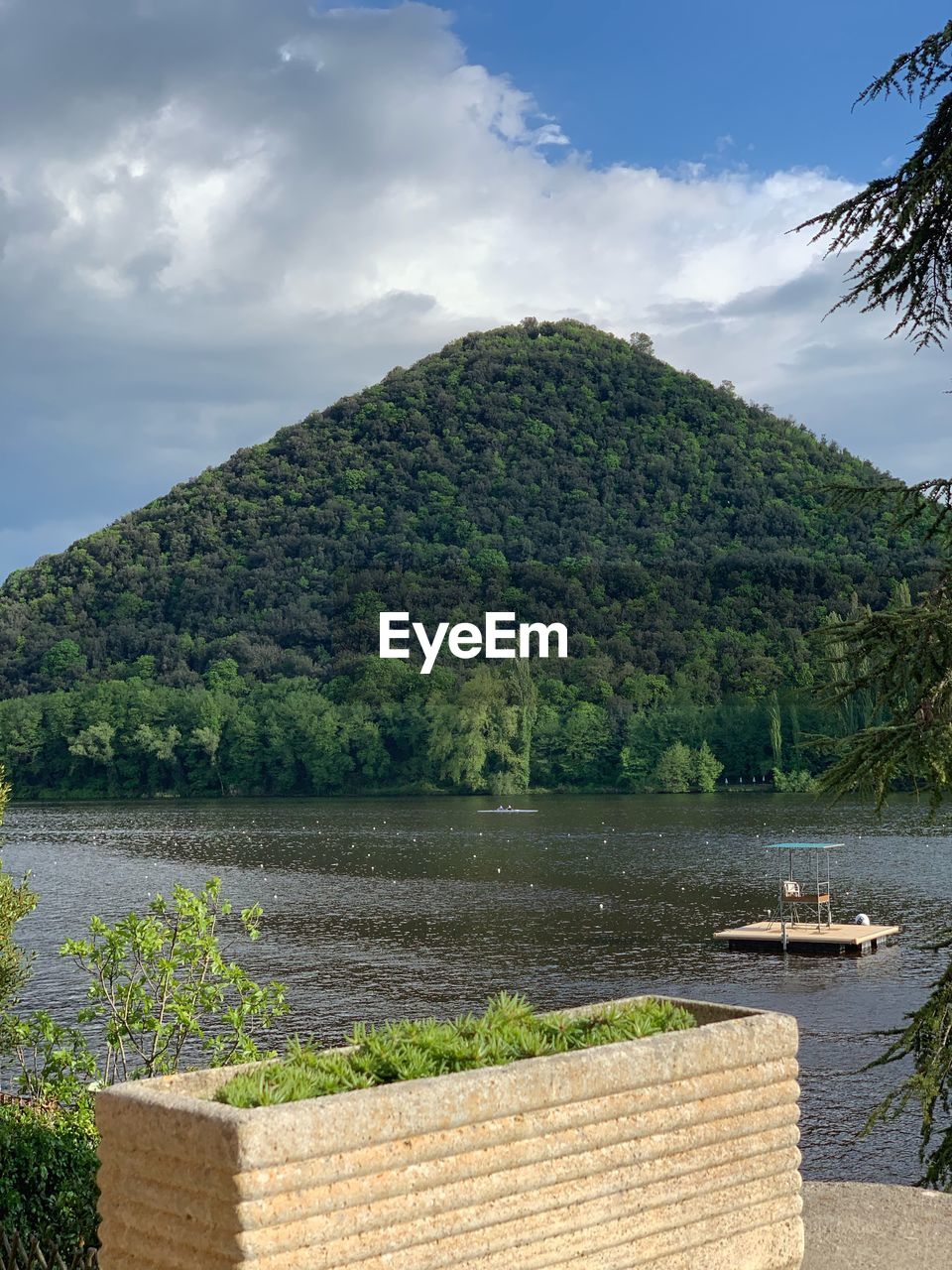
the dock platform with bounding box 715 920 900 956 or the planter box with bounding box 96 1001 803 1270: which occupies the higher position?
the planter box with bounding box 96 1001 803 1270

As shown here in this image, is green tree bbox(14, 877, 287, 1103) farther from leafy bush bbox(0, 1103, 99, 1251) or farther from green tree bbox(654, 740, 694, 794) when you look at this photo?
green tree bbox(654, 740, 694, 794)

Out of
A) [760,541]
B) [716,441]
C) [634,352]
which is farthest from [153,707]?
[634,352]

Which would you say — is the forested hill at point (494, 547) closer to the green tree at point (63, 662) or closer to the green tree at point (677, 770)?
the green tree at point (63, 662)

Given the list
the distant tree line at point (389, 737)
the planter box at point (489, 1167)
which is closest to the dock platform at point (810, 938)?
the planter box at point (489, 1167)

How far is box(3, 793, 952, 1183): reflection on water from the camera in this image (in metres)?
25.4

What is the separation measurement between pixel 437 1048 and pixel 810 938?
27.9 meters

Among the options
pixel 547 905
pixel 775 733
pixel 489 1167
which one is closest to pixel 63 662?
pixel 775 733

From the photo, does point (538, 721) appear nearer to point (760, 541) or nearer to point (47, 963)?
point (760, 541)

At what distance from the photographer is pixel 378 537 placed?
12369 cm

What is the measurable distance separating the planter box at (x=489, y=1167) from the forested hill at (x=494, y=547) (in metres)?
79.6

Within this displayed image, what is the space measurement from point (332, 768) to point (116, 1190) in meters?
87.1

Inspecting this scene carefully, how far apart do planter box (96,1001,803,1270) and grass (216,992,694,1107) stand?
9.9 inches

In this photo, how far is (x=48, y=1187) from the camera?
8.40m

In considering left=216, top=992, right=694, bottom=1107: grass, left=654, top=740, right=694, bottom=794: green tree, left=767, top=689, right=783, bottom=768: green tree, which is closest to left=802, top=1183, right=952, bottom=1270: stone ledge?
left=216, top=992, right=694, bottom=1107: grass
